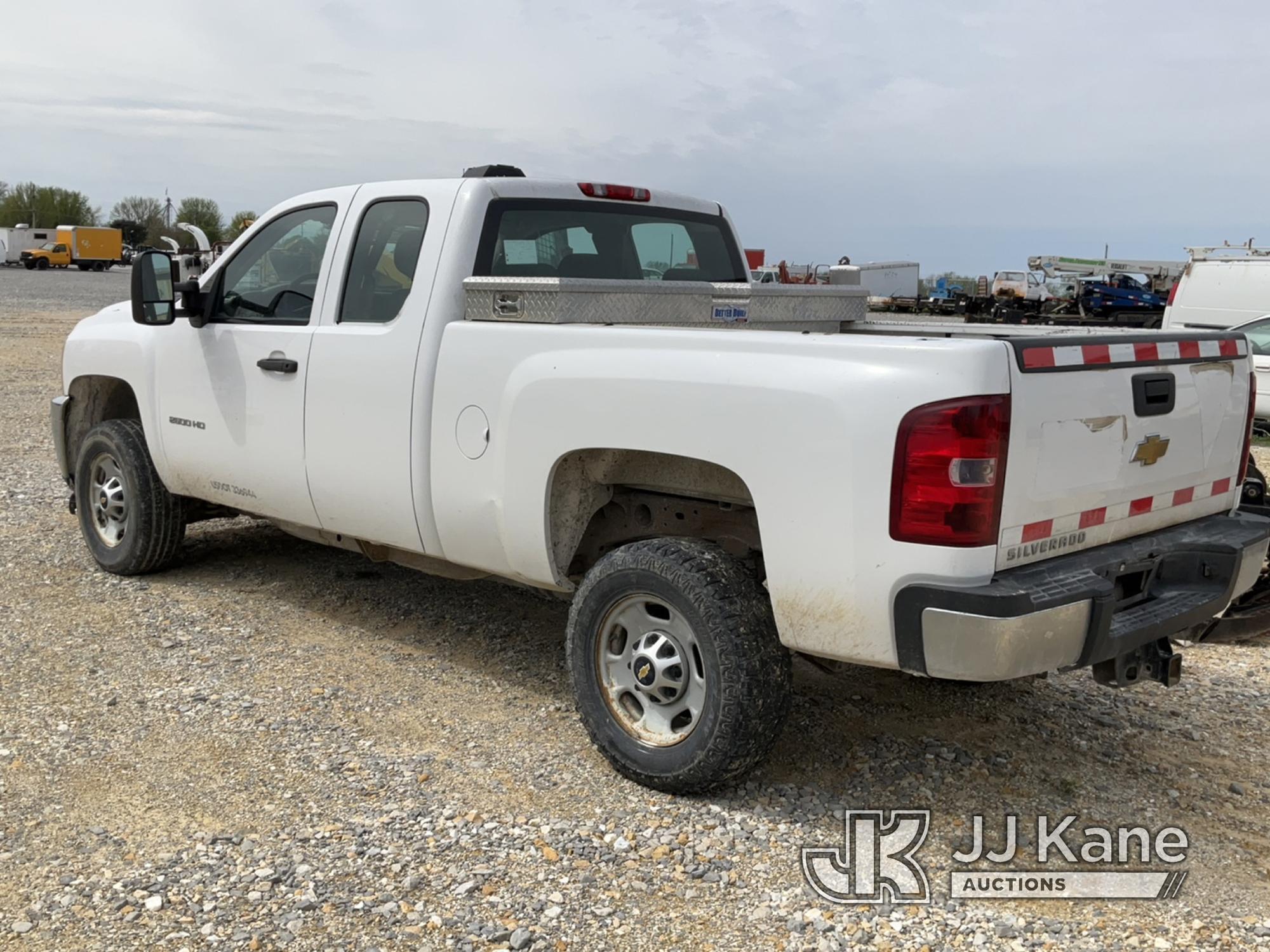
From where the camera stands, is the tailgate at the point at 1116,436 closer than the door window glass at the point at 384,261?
Yes

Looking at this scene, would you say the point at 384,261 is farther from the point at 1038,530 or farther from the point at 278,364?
the point at 1038,530

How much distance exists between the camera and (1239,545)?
3.83 m

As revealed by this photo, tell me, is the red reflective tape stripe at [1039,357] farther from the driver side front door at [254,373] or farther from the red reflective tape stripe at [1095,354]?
the driver side front door at [254,373]

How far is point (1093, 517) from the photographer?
356 cm

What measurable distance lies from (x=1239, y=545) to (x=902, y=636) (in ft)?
4.31

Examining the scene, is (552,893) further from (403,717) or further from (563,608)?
(563,608)

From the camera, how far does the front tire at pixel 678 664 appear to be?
3678 millimetres

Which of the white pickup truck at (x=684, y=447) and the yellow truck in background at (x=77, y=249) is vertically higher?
the yellow truck in background at (x=77, y=249)

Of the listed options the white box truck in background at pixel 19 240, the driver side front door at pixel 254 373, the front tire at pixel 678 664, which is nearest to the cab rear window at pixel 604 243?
the driver side front door at pixel 254 373

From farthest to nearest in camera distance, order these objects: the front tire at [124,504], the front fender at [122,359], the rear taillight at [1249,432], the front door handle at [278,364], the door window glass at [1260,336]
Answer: the door window glass at [1260,336] < the front tire at [124,504] < the front fender at [122,359] < the front door handle at [278,364] < the rear taillight at [1249,432]

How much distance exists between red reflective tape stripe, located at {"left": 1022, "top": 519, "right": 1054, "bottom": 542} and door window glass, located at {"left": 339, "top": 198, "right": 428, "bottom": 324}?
249 cm

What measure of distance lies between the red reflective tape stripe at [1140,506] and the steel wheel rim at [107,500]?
15.7 ft

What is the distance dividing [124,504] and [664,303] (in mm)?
3199

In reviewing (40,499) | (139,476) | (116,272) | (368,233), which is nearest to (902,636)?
(368,233)
